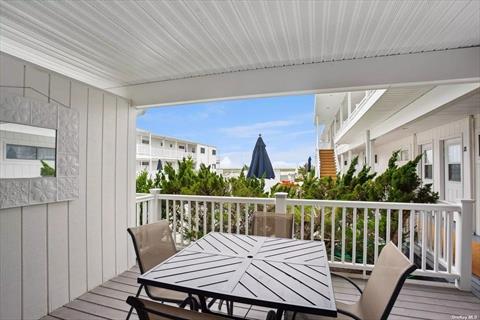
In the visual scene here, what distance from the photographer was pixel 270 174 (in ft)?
17.4

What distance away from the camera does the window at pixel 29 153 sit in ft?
7.61

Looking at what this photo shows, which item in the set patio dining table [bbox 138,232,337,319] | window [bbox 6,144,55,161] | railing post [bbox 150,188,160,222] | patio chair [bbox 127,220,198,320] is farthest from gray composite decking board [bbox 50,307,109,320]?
railing post [bbox 150,188,160,222]

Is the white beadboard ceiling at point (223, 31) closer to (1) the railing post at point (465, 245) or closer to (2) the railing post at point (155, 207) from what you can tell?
(1) the railing post at point (465, 245)

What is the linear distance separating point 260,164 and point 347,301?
9.71 feet

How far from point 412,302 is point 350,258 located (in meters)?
1.10

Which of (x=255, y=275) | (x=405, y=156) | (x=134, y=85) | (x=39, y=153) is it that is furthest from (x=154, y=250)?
(x=405, y=156)

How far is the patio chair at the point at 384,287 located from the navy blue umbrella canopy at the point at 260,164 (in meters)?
3.36

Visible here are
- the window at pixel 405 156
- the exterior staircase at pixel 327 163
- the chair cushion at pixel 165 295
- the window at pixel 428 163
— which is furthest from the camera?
the exterior staircase at pixel 327 163

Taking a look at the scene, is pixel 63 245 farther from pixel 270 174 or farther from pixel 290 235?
pixel 270 174

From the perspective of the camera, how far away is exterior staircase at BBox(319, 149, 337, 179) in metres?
12.3

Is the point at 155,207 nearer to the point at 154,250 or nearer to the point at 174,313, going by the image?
the point at 154,250

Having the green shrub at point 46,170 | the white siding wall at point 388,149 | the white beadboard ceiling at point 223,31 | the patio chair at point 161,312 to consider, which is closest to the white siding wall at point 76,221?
the green shrub at point 46,170

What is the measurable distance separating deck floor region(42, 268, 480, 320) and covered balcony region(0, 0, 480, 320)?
0.02m

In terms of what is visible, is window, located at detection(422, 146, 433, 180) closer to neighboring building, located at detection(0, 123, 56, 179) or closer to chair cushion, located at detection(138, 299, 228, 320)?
chair cushion, located at detection(138, 299, 228, 320)
